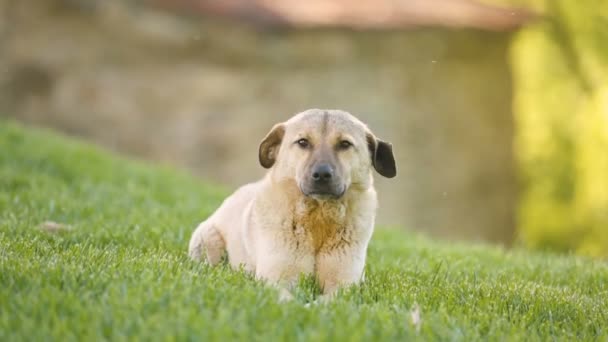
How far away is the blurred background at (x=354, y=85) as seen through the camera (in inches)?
627

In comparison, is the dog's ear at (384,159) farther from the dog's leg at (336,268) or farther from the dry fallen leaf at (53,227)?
the dry fallen leaf at (53,227)

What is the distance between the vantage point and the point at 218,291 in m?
4.55

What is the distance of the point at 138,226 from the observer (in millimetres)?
7426

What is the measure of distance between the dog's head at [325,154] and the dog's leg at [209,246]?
2.93ft

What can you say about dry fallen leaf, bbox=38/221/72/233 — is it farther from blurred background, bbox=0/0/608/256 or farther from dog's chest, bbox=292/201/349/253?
blurred background, bbox=0/0/608/256

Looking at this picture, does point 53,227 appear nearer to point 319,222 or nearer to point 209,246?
point 209,246

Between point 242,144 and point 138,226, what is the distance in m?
8.87

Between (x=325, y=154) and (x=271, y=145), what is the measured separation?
26.9 inches

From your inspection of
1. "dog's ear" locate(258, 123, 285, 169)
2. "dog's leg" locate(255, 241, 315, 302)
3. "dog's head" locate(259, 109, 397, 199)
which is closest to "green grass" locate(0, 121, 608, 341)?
"dog's leg" locate(255, 241, 315, 302)

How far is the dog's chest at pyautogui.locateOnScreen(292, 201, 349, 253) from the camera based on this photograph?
540cm

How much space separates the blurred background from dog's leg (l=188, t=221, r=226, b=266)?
9789 mm

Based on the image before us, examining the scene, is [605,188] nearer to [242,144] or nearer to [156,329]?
[242,144]

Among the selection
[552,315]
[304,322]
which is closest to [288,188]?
[304,322]

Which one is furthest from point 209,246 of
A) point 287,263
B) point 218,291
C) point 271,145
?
point 218,291
